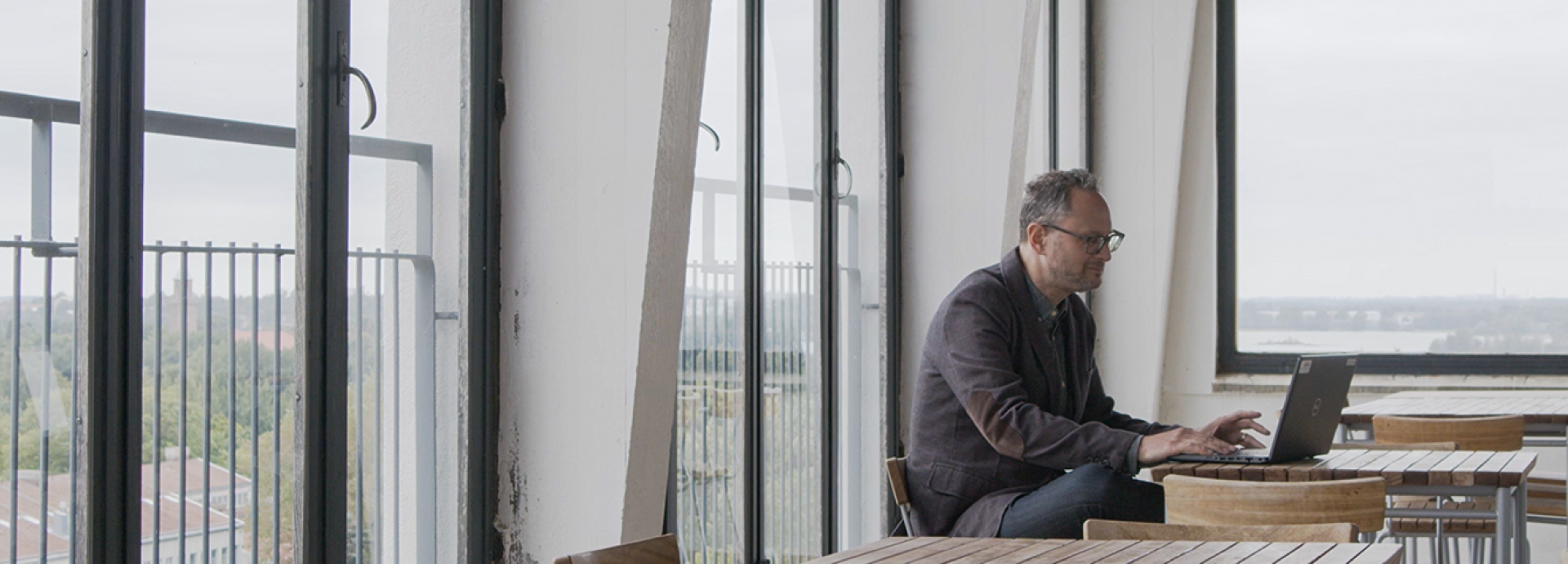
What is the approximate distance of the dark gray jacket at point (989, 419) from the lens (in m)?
2.93

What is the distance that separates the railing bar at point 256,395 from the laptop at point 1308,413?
5.55 feet

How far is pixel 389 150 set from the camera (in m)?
2.58

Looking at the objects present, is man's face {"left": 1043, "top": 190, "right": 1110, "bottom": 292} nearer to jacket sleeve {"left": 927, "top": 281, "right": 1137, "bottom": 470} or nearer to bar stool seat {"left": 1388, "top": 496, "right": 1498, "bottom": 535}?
jacket sleeve {"left": 927, "top": 281, "right": 1137, "bottom": 470}

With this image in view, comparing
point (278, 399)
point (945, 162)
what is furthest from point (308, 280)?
point (945, 162)

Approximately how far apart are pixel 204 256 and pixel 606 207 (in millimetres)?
816

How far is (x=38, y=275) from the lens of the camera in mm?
1957

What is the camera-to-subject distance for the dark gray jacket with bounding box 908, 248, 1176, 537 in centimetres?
293

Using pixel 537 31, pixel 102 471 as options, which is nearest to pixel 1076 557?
pixel 102 471

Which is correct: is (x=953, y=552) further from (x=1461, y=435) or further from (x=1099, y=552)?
(x=1461, y=435)

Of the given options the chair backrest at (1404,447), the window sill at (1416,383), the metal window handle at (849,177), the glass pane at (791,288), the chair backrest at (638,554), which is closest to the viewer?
the chair backrest at (638,554)

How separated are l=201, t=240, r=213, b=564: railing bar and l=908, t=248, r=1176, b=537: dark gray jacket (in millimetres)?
1447

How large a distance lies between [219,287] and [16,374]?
369mm

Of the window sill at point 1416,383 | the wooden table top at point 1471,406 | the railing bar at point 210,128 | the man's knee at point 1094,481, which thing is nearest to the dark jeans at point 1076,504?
the man's knee at point 1094,481

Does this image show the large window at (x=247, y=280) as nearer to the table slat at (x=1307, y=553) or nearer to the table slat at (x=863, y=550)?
the table slat at (x=863, y=550)
